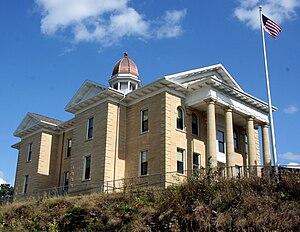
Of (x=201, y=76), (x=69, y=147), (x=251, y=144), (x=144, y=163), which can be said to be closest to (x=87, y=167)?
(x=144, y=163)

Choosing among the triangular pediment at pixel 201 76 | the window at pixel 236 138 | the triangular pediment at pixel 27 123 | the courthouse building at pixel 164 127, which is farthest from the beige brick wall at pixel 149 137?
the triangular pediment at pixel 27 123

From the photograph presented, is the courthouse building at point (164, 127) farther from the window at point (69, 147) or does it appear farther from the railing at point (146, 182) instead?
the window at point (69, 147)

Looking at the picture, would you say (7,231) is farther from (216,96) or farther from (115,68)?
(115,68)

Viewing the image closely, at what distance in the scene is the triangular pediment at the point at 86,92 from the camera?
34406 mm

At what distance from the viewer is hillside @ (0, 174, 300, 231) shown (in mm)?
15836

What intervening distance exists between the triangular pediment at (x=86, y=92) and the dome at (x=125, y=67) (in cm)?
531

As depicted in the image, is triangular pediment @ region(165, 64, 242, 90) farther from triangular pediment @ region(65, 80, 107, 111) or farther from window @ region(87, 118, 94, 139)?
window @ region(87, 118, 94, 139)

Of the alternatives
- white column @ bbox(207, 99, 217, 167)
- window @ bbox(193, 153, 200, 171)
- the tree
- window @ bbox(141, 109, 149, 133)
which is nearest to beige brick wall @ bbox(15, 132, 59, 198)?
window @ bbox(141, 109, 149, 133)

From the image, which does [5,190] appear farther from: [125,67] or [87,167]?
[87,167]

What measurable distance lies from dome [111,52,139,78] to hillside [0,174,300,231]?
1844 cm

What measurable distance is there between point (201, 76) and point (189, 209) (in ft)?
56.0

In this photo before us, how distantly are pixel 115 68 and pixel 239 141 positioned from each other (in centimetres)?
1447

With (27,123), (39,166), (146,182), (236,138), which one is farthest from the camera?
(27,123)

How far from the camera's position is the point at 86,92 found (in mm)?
36281
